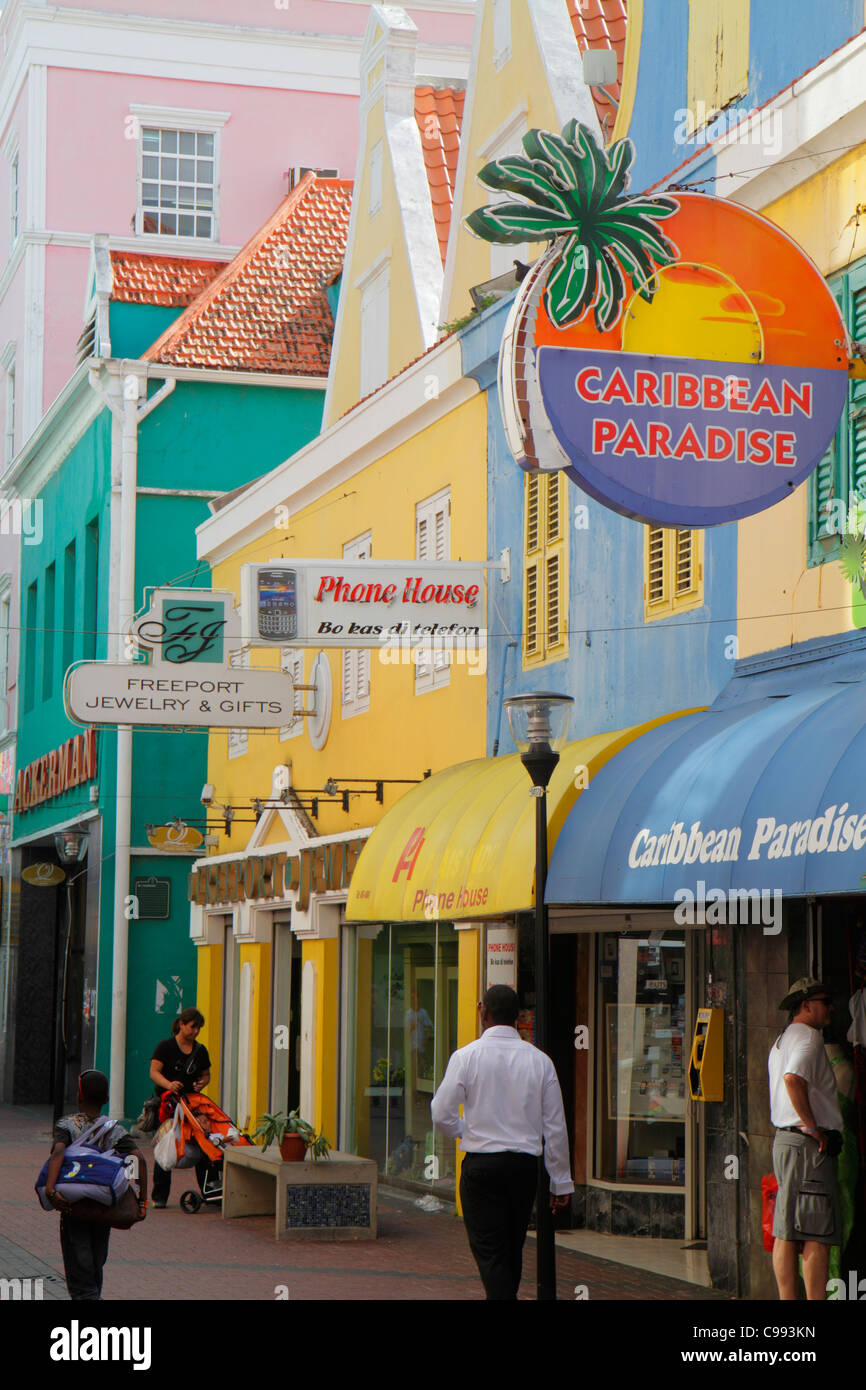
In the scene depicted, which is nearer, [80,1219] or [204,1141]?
[80,1219]

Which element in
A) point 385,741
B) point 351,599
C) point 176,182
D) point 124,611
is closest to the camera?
point 351,599

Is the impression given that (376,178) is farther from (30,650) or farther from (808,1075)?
(808,1075)

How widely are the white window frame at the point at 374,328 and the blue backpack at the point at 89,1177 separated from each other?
13.6 meters

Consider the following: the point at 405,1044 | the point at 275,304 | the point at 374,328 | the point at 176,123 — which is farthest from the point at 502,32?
the point at 176,123

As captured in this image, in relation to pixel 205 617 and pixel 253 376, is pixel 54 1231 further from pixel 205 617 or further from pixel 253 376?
pixel 253 376

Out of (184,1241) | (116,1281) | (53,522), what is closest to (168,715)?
(184,1241)

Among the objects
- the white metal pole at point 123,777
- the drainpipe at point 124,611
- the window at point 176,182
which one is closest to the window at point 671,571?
the white metal pole at point 123,777

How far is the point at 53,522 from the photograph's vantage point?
106ft

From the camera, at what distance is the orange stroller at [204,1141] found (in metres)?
16.7

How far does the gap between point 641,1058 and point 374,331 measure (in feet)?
34.2

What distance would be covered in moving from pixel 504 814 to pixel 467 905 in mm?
697

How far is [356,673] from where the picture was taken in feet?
67.2

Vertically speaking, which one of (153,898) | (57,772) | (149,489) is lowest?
(153,898)

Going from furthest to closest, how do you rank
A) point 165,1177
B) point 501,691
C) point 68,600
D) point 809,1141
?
point 68,600
point 165,1177
point 501,691
point 809,1141
